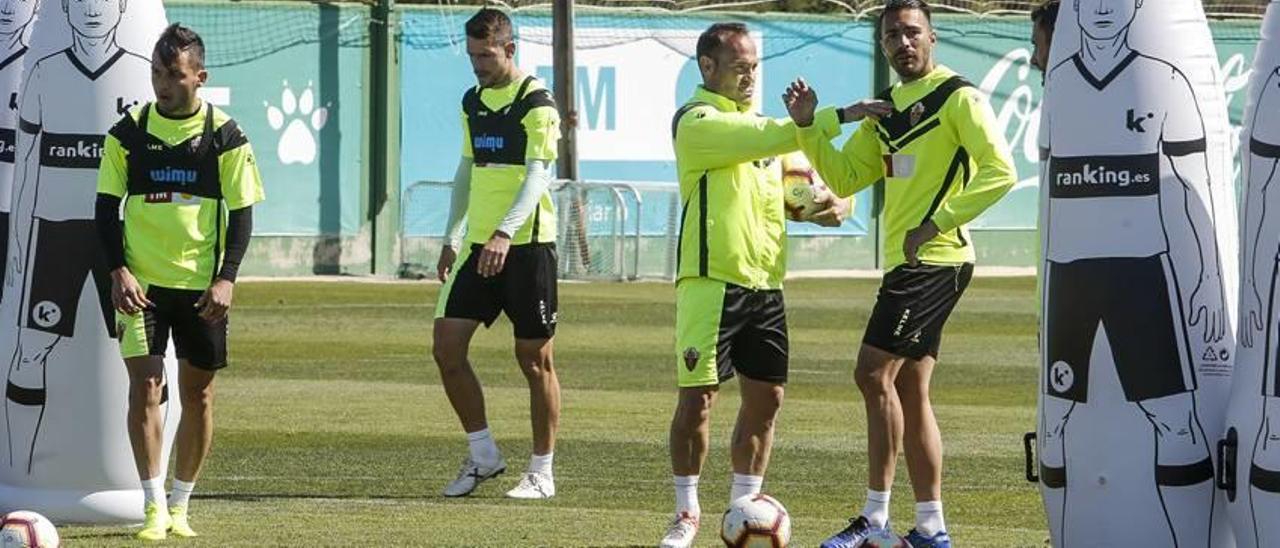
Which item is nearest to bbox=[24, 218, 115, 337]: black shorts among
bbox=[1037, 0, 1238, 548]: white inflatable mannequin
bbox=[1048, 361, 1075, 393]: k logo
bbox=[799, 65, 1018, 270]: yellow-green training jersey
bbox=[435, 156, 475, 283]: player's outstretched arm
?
bbox=[435, 156, 475, 283]: player's outstretched arm

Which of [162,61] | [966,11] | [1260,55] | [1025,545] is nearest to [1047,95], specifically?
[1260,55]

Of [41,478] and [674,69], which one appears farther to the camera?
[674,69]

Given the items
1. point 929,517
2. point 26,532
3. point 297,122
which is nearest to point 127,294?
point 26,532

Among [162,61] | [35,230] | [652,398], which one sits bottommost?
[652,398]

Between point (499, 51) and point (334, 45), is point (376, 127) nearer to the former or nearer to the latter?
point (334, 45)

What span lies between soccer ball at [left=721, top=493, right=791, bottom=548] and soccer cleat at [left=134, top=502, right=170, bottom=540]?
2.55 metres

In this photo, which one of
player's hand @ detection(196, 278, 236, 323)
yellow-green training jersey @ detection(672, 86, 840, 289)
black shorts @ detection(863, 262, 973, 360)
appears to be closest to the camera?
black shorts @ detection(863, 262, 973, 360)

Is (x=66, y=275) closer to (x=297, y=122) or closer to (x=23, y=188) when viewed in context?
(x=23, y=188)

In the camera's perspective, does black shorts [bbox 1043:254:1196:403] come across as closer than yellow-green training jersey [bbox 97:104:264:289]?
Yes

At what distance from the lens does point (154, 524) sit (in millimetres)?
10648

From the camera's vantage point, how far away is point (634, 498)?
1237cm

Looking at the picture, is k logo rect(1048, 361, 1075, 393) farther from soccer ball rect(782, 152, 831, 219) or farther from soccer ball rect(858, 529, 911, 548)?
soccer ball rect(782, 152, 831, 219)

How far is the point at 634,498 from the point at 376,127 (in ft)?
66.8

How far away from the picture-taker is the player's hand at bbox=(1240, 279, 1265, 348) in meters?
8.20
